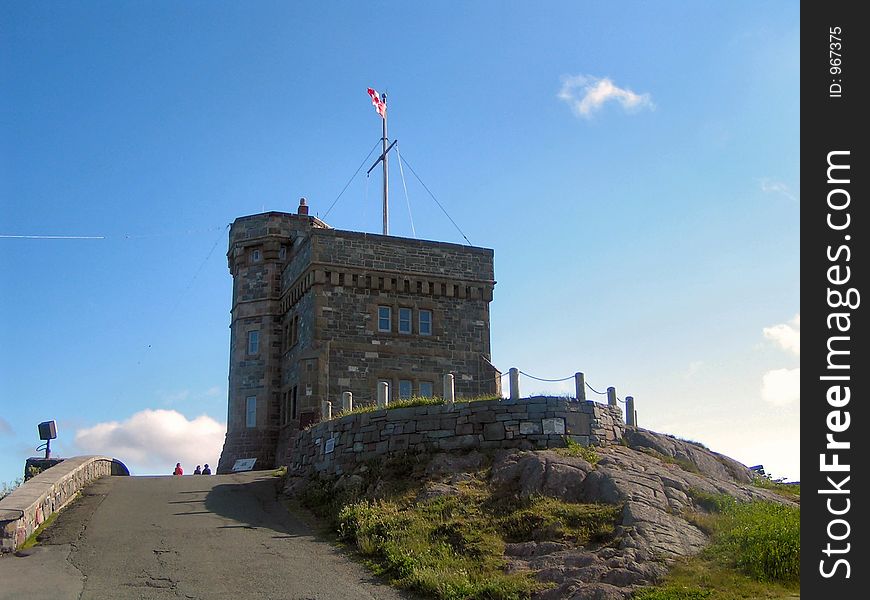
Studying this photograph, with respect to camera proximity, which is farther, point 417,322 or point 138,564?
point 417,322

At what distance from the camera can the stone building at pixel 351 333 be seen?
103 ft

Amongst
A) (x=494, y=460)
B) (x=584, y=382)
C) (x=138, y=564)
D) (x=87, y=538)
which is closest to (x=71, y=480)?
(x=87, y=538)

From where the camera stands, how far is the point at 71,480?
21766 mm

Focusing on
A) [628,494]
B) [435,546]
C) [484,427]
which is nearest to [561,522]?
[628,494]

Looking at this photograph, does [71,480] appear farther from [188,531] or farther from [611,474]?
[611,474]

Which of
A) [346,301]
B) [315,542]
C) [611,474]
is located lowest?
[315,542]

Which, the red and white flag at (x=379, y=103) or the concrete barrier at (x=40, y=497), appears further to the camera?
the red and white flag at (x=379, y=103)

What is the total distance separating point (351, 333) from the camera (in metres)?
31.7

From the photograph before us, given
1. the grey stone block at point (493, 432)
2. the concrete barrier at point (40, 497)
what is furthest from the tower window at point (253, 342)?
the grey stone block at point (493, 432)

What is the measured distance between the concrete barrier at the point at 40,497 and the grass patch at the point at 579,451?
415 inches

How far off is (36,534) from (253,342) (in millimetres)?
17987

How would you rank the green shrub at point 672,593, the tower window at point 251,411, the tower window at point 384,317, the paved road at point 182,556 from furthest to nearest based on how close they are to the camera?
1. the tower window at point 251,411
2. the tower window at point 384,317
3. the paved road at point 182,556
4. the green shrub at point 672,593

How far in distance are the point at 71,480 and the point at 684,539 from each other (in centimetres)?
1403

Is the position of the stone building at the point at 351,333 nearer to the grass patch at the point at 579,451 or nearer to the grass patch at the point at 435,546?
the grass patch at the point at 579,451
